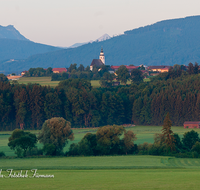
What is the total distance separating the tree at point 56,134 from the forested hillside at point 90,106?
152 feet

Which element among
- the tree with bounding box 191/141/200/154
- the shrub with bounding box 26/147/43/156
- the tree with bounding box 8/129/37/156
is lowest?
the shrub with bounding box 26/147/43/156

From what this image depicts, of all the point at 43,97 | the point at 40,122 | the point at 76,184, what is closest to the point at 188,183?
the point at 76,184

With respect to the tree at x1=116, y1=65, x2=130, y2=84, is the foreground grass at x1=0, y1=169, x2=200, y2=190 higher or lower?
lower

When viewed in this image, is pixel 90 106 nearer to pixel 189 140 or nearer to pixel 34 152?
pixel 189 140

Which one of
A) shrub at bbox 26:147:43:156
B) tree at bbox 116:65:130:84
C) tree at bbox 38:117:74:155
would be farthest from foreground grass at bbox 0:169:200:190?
tree at bbox 116:65:130:84

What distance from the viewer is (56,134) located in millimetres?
55625

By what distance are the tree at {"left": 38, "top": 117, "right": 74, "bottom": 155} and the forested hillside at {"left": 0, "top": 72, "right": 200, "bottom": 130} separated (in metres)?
46.2

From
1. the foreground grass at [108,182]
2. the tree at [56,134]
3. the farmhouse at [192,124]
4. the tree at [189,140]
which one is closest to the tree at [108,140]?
the tree at [56,134]

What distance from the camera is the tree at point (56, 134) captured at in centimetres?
5509

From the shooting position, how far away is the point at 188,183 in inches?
1093

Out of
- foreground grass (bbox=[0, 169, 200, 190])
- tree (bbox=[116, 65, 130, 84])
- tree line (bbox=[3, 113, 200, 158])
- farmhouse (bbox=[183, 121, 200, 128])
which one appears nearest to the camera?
foreground grass (bbox=[0, 169, 200, 190])

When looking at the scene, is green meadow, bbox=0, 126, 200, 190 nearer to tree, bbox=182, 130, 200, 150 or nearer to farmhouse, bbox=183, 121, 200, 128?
tree, bbox=182, 130, 200, 150

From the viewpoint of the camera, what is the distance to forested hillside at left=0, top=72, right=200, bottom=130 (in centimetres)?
10338

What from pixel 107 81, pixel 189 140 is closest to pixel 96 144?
pixel 189 140
